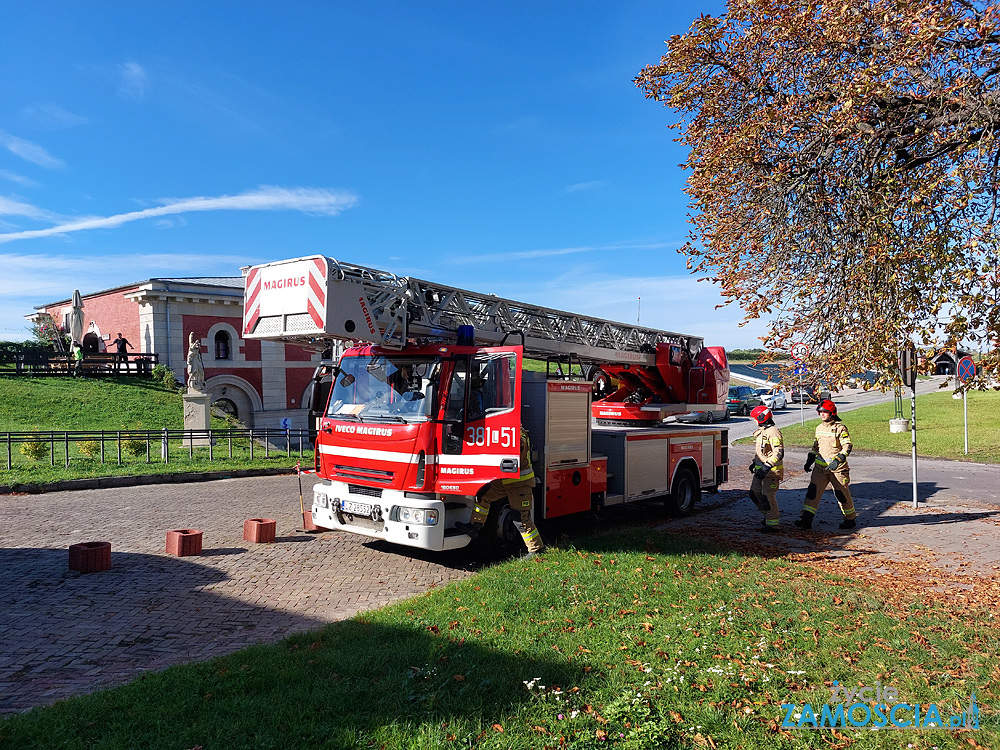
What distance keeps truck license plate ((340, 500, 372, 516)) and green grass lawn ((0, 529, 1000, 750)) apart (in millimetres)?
1776

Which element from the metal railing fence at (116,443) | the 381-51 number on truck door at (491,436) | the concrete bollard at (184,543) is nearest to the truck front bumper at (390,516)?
the 381-51 number on truck door at (491,436)

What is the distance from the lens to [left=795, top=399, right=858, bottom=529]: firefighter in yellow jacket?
973 centimetres

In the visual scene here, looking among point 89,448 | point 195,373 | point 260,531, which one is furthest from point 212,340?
point 260,531

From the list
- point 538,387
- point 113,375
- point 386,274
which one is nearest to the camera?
point 386,274

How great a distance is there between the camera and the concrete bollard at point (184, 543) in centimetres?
795

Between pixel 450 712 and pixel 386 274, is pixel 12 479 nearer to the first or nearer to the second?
pixel 386 274

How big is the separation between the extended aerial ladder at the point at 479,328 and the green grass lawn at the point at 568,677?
3.22 m

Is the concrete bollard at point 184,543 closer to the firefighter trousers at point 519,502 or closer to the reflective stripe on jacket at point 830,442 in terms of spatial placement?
the firefighter trousers at point 519,502

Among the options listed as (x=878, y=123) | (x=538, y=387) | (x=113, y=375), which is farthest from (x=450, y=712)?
(x=113, y=375)

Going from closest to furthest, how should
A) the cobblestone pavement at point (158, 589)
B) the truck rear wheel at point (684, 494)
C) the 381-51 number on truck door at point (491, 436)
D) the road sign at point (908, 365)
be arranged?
the cobblestone pavement at point (158, 589) → the road sign at point (908, 365) → the 381-51 number on truck door at point (491, 436) → the truck rear wheel at point (684, 494)

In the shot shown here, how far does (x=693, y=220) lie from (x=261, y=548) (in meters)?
6.71

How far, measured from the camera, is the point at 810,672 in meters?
4.25

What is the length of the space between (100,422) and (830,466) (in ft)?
74.1

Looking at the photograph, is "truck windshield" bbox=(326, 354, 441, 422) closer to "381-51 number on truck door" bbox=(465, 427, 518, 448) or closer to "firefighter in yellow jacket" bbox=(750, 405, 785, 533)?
"381-51 number on truck door" bbox=(465, 427, 518, 448)
